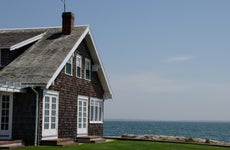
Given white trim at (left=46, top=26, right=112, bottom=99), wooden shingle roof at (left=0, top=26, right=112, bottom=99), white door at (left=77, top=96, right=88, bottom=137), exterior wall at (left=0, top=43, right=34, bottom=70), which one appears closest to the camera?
wooden shingle roof at (left=0, top=26, right=112, bottom=99)

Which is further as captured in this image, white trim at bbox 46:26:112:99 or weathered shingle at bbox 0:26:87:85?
white trim at bbox 46:26:112:99

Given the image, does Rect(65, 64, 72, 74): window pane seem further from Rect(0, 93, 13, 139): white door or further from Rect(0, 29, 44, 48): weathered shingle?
Rect(0, 93, 13, 139): white door

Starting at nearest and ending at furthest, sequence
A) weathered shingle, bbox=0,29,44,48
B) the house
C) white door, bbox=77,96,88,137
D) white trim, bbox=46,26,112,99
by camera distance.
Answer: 1. the house
2. white trim, bbox=46,26,112,99
3. weathered shingle, bbox=0,29,44,48
4. white door, bbox=77,96,88,137

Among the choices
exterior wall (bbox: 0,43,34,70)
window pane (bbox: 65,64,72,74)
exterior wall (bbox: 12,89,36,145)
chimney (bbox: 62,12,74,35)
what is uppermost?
chimney (bbox: 62,12,74,35)

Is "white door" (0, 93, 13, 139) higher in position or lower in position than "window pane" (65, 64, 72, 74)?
lower

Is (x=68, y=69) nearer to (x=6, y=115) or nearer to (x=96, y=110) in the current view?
(x=6, y=115)

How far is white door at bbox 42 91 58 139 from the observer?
26314 mm

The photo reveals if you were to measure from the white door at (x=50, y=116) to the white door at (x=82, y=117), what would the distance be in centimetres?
360

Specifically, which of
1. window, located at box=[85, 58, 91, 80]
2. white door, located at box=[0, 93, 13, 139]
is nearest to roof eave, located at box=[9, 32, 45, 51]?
window, located at box=[85, 58, 91, 80]

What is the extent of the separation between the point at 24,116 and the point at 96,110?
9864 millimetres

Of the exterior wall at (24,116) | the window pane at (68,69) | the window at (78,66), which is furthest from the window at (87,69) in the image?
the exterior wall at (24,116)

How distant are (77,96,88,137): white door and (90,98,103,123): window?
3.96 feet

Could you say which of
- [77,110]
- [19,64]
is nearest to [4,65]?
[19,64]

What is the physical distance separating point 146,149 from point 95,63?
969 centimetres
